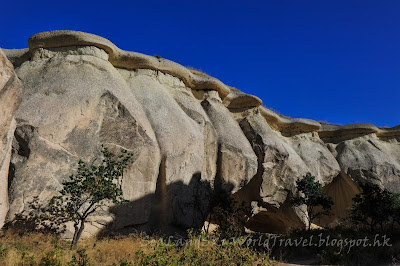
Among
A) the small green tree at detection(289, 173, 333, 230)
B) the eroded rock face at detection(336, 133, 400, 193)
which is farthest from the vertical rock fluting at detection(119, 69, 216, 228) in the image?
the eroded rock face at detection(336, 133, 400, 193)

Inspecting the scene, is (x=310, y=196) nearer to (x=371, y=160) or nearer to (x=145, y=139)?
(x=371, y=160)

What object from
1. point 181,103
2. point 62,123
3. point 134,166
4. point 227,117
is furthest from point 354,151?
point 62,123

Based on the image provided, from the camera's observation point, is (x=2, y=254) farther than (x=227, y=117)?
No

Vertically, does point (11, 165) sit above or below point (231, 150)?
below

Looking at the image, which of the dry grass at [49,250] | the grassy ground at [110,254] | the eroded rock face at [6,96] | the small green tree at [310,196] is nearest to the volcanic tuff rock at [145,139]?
the eroded rock face at [6,96]

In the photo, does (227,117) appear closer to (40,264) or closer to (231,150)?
(231,150)

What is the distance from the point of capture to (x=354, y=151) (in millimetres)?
21359

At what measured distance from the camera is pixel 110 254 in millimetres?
6969

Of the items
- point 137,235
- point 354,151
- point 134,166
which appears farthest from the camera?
point 354,151

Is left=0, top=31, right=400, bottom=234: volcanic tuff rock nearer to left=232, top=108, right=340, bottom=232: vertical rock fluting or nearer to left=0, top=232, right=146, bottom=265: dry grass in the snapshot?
left=232, top=108, right=340, bottom=232: vertical rock fluting

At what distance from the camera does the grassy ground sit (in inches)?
219

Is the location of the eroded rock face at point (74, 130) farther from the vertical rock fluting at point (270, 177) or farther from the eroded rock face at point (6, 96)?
the vertical rock fluting at point (270, 177)

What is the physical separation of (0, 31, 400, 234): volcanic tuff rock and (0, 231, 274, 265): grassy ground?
1.17 m

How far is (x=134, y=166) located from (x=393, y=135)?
21.9 metres
